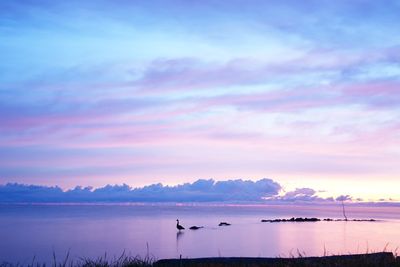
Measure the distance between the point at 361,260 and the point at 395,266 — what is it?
74 cm

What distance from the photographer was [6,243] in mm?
59375

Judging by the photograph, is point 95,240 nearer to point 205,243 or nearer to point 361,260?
point 205,243

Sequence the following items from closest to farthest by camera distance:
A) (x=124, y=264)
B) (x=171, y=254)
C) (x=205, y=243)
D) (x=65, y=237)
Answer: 1. (x=124, y=264)
2. (x=171, y=254)
3. (x=205, y=243)
4. (x=65, y=237)

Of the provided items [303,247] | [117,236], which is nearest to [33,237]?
[117,236]

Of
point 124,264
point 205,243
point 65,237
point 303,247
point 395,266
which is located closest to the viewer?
point 395,266

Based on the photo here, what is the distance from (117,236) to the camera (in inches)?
2675

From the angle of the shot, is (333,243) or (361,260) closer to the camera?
(361,260)

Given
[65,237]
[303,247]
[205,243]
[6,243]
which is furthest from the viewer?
[65,237]

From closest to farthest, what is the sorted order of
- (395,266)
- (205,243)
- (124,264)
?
(395,266) → (124,264) → (205,243)

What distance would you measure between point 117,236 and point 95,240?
6.95 meters

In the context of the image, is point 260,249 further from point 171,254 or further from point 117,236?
point 117,236

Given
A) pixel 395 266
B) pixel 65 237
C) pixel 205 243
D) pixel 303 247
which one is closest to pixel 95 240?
pixel 65 237

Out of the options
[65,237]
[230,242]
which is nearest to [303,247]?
[230,242]

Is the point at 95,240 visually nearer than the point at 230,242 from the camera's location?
No
